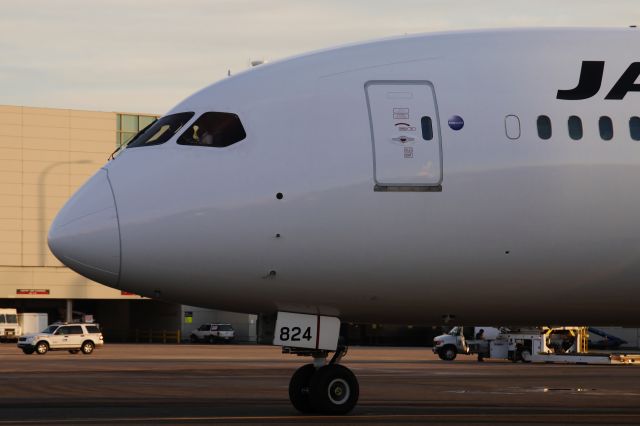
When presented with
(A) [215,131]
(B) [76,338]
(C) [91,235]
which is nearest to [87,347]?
(B) [76,338]

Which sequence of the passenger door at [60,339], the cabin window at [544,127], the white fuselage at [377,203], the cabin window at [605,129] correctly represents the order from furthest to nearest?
the passenger door at [60,339] → the cabin window at [605,129] → the cabin window at [544,127] → the white fuselage at [377,203]

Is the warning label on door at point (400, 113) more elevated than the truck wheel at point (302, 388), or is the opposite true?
the warning label on door at point (400, 113)

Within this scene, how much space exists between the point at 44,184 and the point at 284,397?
87.8 meters

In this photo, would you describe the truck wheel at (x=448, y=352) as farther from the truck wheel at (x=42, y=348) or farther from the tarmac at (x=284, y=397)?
the truck wheel at (x=42, y=348)

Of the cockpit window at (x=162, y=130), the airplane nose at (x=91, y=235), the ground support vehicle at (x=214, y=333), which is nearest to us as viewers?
the airplane nose at (x=91, y=235)

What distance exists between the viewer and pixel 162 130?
58.4 feet

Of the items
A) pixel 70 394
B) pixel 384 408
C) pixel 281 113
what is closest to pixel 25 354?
pixel 70 394

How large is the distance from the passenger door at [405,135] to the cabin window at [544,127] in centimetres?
144

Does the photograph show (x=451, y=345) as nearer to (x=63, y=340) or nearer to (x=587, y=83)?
(x=63, y=340)

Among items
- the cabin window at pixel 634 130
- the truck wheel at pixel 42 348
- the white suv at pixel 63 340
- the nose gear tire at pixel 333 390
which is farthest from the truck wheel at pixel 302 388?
the truck wheel at pixel 42 348

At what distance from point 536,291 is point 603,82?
10.4 ft

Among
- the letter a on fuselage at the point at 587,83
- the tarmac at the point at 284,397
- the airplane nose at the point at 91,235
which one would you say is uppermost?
the letter a on fuselage at the point at 587,83

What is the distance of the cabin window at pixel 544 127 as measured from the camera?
1741 cm

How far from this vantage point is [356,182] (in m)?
17.1
